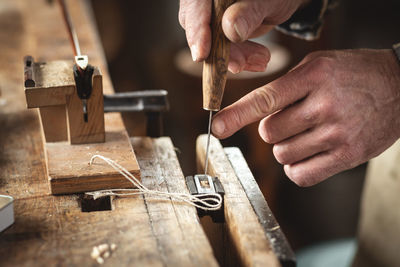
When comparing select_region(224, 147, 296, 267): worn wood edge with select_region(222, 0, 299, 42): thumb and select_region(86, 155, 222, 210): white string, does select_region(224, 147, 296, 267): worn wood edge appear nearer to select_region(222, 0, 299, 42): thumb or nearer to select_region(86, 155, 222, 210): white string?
select_region(86, 155, 222, 210): white string

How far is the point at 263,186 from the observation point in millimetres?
2855

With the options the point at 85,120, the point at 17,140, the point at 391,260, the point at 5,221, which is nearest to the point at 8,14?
the point at 17,140

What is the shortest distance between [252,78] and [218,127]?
1744 millimetres

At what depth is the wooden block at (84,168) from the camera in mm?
1013

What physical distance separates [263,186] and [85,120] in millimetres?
1901

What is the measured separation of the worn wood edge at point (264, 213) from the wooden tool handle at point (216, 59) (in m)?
0.22

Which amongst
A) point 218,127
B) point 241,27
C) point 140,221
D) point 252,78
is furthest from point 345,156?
point 252,78

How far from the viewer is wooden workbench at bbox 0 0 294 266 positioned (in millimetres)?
834

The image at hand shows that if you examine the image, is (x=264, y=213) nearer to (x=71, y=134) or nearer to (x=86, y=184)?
(x=86, y=184)

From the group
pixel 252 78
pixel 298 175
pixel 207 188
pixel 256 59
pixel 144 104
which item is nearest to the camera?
pixel 207 188

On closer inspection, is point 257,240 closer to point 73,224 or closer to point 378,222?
point 73,224

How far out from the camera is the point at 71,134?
1.13 metres

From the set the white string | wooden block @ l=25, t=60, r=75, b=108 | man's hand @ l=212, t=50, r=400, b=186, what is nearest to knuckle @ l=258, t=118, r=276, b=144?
man's hand @ l=212, t=50, r=400, b=186

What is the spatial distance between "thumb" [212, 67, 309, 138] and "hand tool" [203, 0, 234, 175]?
0.07 meters
